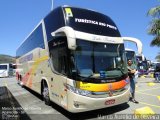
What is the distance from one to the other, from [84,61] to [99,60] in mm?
601

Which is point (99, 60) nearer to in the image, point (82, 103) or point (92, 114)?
point (82, 103)

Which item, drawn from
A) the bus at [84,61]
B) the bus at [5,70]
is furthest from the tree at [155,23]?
the bus at [5,70]

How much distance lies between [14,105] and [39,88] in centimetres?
137

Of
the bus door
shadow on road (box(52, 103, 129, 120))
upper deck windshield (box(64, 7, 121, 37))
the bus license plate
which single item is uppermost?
upper deck windshield (box(64, 7, 121, 37))

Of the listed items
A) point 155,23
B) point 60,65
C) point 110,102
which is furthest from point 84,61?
point 155,23

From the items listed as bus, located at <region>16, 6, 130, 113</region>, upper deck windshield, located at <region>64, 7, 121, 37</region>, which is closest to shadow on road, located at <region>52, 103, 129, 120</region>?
bus, located at <region>16, 6, 130, 113</region>

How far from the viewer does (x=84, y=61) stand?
27.2ft

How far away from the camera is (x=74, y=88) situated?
317 inches

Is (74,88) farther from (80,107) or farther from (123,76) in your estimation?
(123,76)

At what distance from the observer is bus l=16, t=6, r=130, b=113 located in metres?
8.07

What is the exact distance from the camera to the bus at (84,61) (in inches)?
318

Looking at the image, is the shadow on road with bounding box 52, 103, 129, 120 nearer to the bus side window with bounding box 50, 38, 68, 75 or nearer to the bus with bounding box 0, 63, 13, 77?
the bus side window with bounding box 50, 38, 68, 75

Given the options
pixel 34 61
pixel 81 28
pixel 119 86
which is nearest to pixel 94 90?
pixel 119 86

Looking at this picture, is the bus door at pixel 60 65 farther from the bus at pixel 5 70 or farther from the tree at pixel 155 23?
the bus at pixel 5 70
